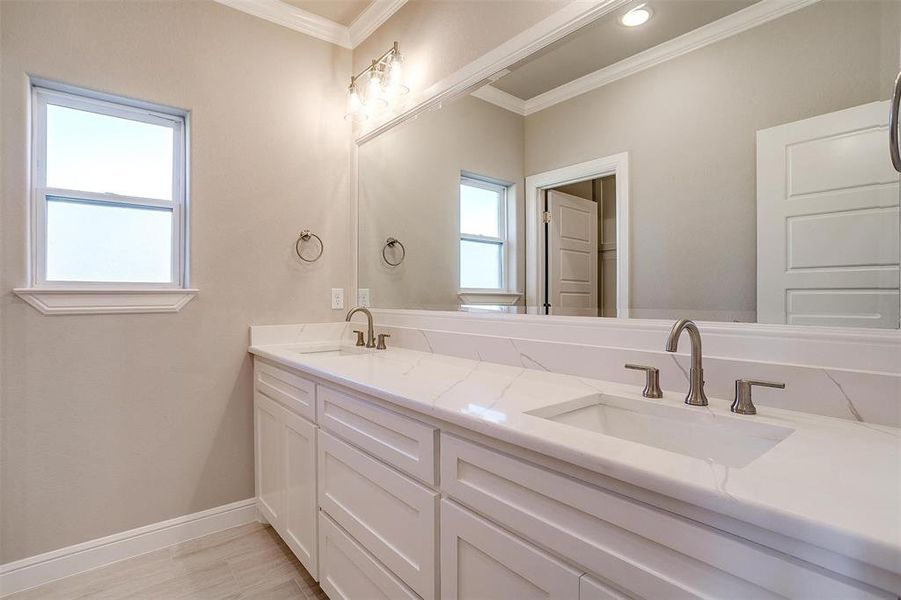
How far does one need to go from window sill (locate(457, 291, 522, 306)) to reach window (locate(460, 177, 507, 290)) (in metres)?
0.02

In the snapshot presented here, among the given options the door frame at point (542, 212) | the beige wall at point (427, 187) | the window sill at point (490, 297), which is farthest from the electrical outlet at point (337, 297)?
the door frame at point (542, 212)

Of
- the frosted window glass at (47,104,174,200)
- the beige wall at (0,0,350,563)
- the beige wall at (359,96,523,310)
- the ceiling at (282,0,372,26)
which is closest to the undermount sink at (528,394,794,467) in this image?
the beige wall at (359,96,523,310)

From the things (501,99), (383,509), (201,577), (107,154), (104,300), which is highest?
(501,99)

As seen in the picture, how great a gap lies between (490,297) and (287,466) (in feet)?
3.62

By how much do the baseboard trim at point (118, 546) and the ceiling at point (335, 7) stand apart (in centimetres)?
256

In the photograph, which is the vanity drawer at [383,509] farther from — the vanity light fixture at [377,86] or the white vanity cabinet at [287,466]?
the vanity light fixture at [377,86]

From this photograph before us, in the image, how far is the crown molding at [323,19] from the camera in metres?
2.19

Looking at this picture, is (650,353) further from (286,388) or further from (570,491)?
(286,388)

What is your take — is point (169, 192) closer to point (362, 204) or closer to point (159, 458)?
point (362, 204)

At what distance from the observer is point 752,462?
0.68m

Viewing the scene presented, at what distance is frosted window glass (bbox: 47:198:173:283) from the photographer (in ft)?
5.98

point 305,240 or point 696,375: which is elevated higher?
point 305,240

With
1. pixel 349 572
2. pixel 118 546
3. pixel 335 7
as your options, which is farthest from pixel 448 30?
pixel 118 546

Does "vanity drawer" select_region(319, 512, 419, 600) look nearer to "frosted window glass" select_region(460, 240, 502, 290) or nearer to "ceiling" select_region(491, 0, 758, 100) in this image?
"frosted window glass" select_region(460, 240, 502, 290)
